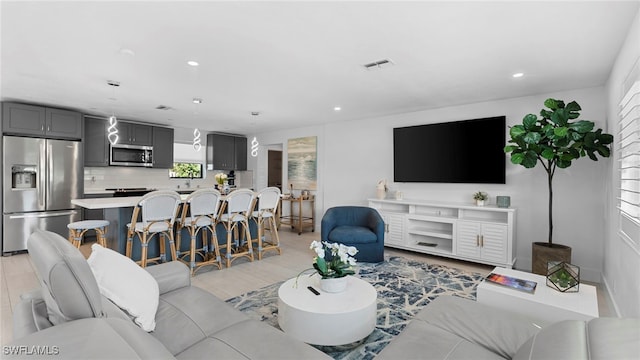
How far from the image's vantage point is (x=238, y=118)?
19.3 ft

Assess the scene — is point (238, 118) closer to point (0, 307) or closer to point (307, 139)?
point (307, 139)

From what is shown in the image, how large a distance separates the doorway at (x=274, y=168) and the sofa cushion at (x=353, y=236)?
4.25m

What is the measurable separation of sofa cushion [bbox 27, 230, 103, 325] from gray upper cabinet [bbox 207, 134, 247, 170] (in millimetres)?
6573

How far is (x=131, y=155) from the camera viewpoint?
607 cm

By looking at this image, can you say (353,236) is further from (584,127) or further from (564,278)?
(584,127)

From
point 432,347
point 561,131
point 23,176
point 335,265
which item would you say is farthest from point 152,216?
point 561,131

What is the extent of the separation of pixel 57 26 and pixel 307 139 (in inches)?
190

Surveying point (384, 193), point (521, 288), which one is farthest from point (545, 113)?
point (384, 193)

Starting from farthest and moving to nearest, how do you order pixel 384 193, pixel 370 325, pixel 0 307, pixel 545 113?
pixel 384 193
pixel 545 113
pixel 0 307
pixel 370 325

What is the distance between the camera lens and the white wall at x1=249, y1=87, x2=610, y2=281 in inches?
145

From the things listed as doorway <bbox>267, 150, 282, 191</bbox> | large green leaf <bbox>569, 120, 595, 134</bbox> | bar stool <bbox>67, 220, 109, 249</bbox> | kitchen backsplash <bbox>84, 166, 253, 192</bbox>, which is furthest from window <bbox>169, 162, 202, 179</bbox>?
large green leaf <bbox>569, 120, 595, 134</bbox>

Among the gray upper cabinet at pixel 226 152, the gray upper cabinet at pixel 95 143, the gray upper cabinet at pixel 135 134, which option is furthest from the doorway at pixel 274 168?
the gray upper cabinet at pixel 95 143

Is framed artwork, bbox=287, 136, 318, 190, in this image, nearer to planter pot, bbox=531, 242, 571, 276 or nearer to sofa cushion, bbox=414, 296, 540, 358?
planter pot, bbox=531, 242, 571, 276

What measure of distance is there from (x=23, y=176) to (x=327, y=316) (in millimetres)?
5481
